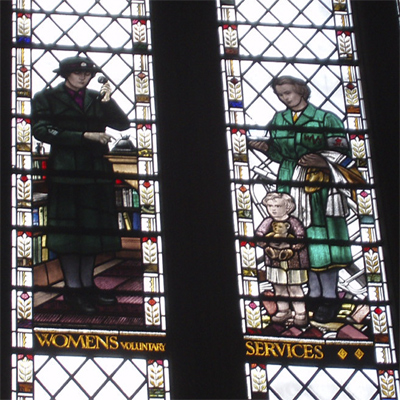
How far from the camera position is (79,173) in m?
11.7

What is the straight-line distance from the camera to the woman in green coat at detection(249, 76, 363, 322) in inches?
459

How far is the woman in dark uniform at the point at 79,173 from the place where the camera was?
37.3ft

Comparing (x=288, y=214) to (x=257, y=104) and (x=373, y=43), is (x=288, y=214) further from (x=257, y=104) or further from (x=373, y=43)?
(x=373, y=43)

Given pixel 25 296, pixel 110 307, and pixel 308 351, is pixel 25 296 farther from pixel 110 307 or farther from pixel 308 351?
pixel 308 351

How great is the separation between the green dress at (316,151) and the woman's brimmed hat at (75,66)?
1436mm

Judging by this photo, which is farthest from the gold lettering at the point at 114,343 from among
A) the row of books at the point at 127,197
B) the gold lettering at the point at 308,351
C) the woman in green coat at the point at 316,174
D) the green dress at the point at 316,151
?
the green dress at the point at 316,151

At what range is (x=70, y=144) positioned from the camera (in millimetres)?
11852

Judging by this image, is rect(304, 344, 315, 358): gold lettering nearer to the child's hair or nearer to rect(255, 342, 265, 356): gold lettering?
rect(255, 342, 265, 356): gold lettering

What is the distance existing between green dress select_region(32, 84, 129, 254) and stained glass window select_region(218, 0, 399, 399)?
36.0 inches

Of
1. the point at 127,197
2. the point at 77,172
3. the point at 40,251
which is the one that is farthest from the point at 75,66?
the point at 40,251

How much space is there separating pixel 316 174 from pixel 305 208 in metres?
0.33

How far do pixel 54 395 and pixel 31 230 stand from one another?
1.31 meters

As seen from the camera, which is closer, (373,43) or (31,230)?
(31,230)
